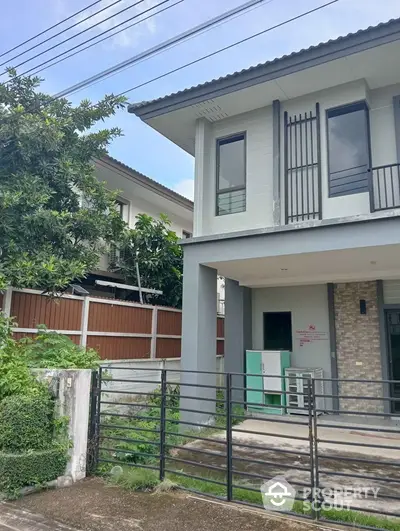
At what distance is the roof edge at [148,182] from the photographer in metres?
10.9

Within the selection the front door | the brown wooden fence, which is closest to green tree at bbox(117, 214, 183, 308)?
the brown wooden fence

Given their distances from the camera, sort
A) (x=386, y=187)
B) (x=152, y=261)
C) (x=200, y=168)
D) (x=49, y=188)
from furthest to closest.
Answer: (x=152, y=261) < (x=200, y=168) < (x=49, y=188) < (x=386, y=187)

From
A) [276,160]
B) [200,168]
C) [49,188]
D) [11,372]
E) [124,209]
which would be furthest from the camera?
[124,209]

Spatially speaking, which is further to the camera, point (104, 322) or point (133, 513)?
point (104, 322)

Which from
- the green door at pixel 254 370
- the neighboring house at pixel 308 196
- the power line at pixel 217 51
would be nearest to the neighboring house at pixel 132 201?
the neighboring house at pixel 308 196

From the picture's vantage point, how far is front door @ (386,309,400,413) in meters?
8.84

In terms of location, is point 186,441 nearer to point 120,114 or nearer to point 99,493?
point 99,493

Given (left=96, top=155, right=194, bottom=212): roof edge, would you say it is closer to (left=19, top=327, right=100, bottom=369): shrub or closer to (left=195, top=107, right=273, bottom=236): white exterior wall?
(left=195, top=107, right=273, bottom=236): white exterior wall

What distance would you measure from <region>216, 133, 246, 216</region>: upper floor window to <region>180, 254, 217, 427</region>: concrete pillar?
1278 millimetres

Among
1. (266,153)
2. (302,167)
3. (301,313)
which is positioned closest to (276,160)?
(266,153)

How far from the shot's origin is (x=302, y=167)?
26.5ft

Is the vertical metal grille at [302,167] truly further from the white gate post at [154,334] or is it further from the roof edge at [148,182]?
the roof edge at [148,182]

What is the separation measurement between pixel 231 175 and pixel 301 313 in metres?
3.78

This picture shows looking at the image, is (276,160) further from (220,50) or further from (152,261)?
(152,261)
